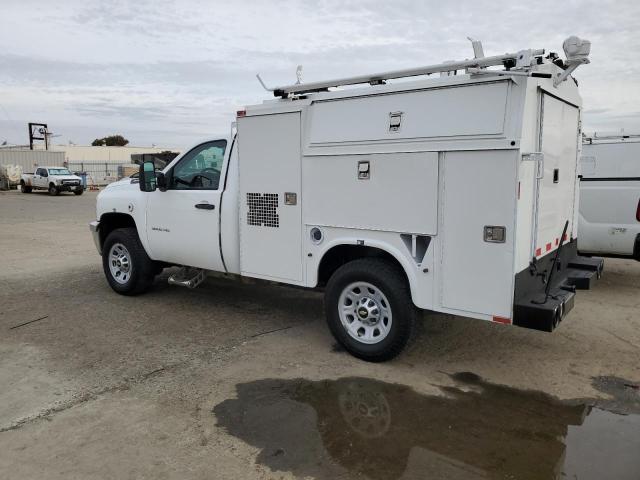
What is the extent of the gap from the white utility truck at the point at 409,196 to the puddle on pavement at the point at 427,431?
25.0 inches

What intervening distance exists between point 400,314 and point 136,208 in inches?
158

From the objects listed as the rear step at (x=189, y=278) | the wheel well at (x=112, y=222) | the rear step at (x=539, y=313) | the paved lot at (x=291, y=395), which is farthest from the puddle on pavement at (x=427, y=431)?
the wheel well at (x=112, y=222)

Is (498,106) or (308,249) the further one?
(308,249)

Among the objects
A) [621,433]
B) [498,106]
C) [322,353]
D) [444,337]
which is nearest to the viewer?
[621,433]

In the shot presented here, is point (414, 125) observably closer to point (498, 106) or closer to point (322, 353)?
point (498, 106)

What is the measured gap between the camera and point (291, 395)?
4340 mm

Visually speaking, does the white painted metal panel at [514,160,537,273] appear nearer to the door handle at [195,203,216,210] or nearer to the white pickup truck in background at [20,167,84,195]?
the door handle at [195,203,216,210]

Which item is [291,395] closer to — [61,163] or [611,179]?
[611,179]

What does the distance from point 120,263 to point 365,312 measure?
3.99 meters

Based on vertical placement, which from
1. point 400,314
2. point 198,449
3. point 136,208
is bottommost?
point 198,449

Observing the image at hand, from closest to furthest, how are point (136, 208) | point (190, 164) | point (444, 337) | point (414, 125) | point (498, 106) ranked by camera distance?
point (498, 106)
point (414, 125)
point (444, 337)
point (190, 164)
point (136, 208)

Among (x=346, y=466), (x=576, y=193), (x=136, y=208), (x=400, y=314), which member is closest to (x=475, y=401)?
(x=400, y=314)

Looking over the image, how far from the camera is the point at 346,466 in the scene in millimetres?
3334

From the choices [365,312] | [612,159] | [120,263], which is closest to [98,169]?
[120,263]
